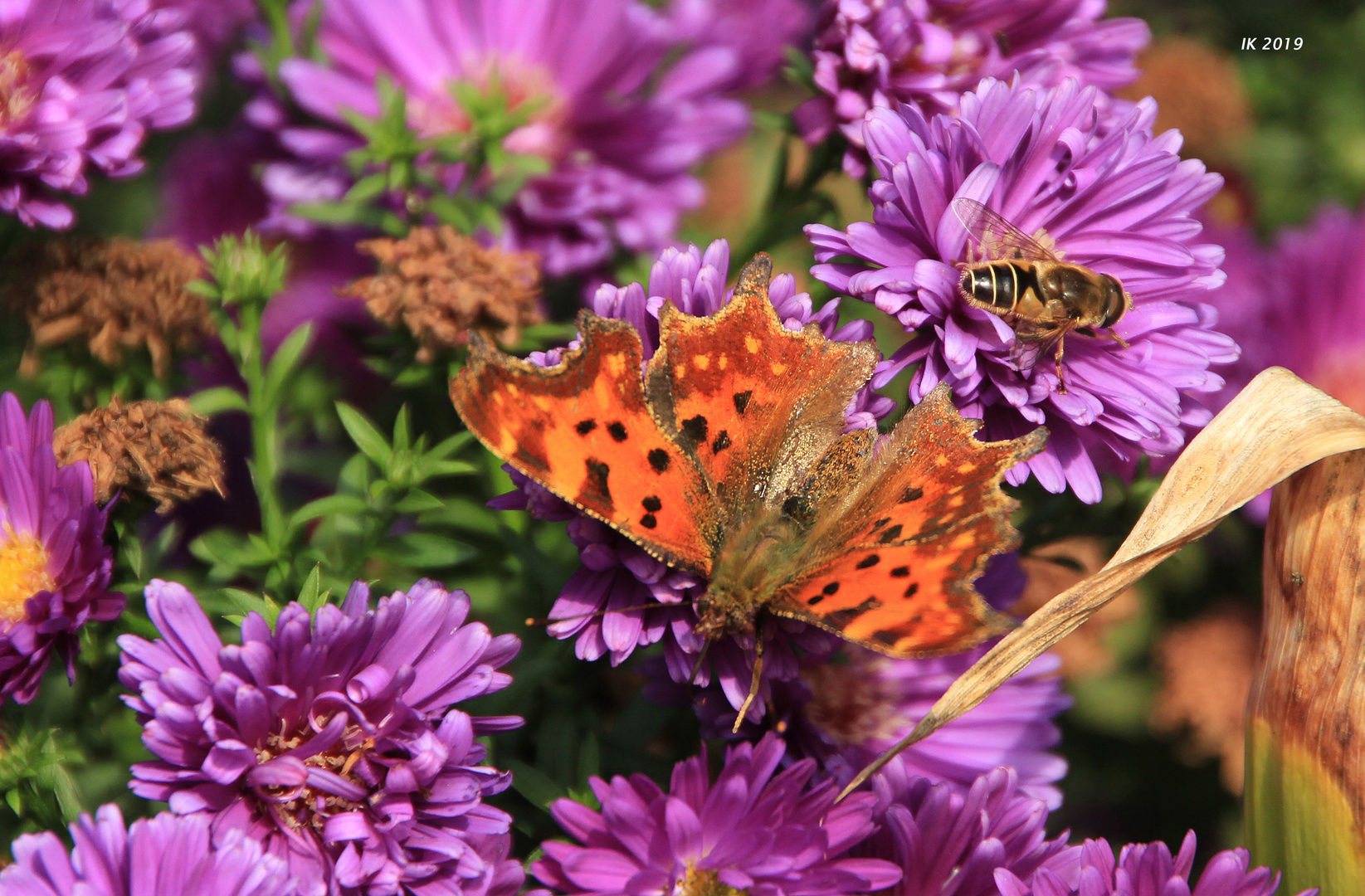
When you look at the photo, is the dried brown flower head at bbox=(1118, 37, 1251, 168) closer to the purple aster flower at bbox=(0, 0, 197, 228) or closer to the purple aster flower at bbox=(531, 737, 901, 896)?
the purple aster flower at bbox=(531, 737, 901, 896)

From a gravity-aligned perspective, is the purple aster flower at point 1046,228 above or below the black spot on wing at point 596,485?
above

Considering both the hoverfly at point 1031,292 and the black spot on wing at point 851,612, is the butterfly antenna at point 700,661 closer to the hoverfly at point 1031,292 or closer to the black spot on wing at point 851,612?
the black spot on wing at point 851,612

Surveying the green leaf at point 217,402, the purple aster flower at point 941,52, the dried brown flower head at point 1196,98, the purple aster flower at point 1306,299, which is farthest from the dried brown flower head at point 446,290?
the dried brown flower head at point 1196,98

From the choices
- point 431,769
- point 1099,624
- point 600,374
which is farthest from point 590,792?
point 1099,624

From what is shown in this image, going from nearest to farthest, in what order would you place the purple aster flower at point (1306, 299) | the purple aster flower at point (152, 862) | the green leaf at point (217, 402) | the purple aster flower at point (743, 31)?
the purple aster flower at point (152, 862) → the green leaf at point (217, 402) → the purple aster flower at point (743, 31) → the purple aster flower at point (1306, 299)

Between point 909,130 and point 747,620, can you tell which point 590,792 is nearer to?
point 747,620

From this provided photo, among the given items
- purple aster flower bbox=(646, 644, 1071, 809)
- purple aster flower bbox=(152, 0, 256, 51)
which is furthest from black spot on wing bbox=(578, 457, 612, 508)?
purple aster flower bbox=(152, 0, 256, 51)
